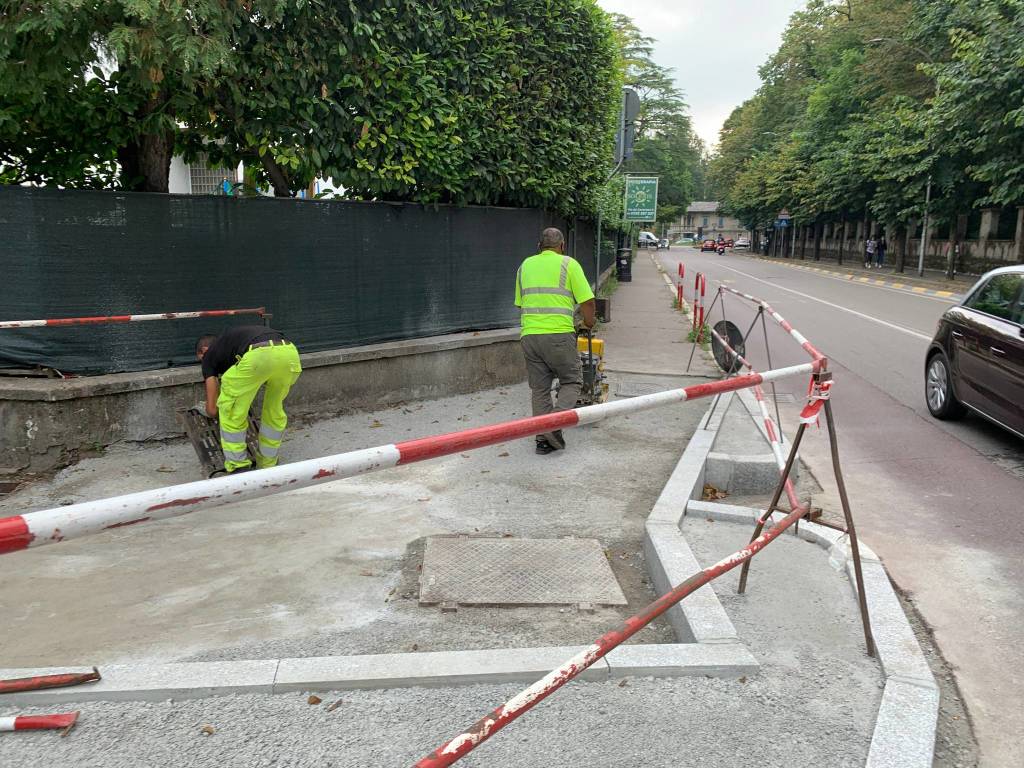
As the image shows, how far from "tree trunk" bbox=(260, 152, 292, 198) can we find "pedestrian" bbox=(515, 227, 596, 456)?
279 cm

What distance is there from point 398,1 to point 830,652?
6.76 m

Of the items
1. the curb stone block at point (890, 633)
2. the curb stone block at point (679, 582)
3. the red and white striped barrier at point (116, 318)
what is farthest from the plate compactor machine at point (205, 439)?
the curb stone block at point (890, 633)

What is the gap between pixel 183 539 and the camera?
4.79m

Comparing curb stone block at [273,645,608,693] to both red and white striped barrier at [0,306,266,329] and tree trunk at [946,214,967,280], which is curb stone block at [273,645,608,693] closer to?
red and white striped barrier at [0,306,266,329]

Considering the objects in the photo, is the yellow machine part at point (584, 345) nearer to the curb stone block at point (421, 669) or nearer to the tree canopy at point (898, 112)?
the curb stone block at point (421, 669)

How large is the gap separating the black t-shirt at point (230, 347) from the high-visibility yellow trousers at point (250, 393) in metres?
0.08

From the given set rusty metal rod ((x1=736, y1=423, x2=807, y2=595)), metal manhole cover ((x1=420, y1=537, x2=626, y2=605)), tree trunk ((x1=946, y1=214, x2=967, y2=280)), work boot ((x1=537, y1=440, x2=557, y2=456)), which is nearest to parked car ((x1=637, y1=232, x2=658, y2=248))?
tree trunk ((x1=946, y1=214, x2=967, y2=280))

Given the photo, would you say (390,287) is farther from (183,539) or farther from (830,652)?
(830,652)

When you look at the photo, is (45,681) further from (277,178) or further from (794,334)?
(277,178)

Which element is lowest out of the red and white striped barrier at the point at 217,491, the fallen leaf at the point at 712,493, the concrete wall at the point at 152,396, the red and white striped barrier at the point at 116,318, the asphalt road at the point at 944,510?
the fallen leaf at the point at 712,493

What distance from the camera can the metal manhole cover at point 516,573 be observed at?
12.9ft

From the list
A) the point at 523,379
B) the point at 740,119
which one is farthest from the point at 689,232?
the point at 523,379

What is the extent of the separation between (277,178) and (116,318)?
230 cm

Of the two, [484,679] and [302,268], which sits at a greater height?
[302,268]
